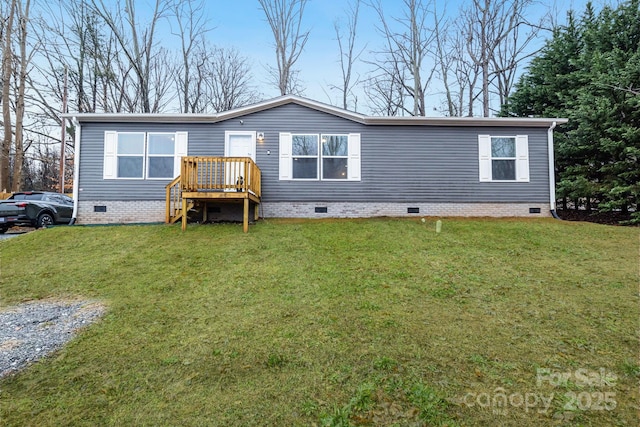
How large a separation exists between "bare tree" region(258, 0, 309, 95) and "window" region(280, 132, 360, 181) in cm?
929

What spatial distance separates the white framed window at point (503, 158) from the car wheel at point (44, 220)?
42.6 feet

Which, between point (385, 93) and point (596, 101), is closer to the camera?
point (596, 101)

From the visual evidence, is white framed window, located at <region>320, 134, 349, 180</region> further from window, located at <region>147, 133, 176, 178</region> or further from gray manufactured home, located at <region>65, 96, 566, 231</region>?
window, located at <region>147, 133, 176, 178</region>

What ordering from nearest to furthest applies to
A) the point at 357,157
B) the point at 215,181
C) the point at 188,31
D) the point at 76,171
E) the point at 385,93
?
the point at 215,181 → the point at 76,171 → the point at 357,157 → the point at 188,31 → the point at 385,93

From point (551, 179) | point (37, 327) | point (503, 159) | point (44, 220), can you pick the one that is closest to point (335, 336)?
point (37, 327)

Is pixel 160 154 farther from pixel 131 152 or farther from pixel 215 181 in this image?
pixel 215 181

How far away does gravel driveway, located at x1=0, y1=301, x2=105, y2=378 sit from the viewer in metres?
2.73

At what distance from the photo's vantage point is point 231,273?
15.9ft

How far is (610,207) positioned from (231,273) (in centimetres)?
1116

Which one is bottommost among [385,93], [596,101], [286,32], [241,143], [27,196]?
[27,196]

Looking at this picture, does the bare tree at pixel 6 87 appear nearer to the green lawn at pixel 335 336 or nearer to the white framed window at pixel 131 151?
the white framed window at pixel 131 151

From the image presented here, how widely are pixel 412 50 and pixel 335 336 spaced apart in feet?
60.6

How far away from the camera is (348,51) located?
63.3ft

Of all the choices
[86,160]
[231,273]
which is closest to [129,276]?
[231,273]
